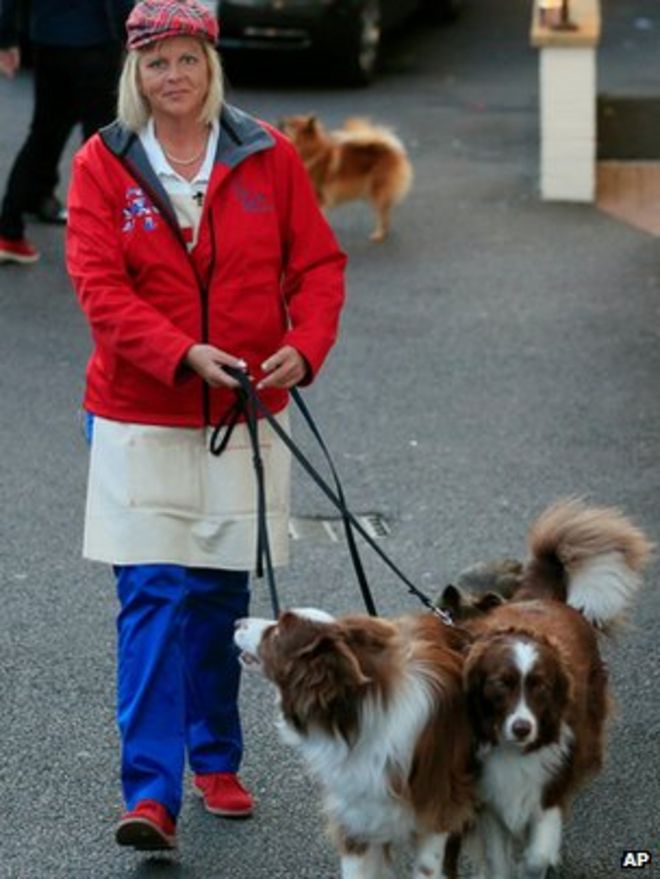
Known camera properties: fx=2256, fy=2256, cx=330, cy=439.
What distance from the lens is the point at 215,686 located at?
596cm

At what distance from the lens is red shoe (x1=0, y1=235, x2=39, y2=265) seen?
40.2 feet

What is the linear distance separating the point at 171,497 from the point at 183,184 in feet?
2.57

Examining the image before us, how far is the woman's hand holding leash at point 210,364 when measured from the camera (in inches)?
211

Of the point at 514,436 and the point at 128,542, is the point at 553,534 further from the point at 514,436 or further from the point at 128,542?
the point at 514,436

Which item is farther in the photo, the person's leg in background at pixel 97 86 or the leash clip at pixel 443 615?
the person's leg in background at pixel 97 86

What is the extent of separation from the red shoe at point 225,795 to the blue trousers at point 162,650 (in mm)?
202

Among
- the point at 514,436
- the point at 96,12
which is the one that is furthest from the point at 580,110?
the point at 514,436

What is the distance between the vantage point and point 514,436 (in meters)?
9.45

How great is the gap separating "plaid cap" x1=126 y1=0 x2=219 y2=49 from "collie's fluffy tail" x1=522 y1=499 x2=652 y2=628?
60.9 inches

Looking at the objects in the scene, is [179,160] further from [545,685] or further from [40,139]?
[40,139]

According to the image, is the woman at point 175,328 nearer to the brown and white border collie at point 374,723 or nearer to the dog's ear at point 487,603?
the dog's ear at point 487,603

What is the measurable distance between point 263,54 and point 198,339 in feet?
43.1

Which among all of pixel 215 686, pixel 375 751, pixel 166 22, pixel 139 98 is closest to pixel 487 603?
pixel 215 686

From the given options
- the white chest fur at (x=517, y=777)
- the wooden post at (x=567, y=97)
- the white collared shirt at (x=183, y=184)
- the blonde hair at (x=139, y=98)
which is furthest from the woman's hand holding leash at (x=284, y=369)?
the wooden post at (x=567, y=97)
